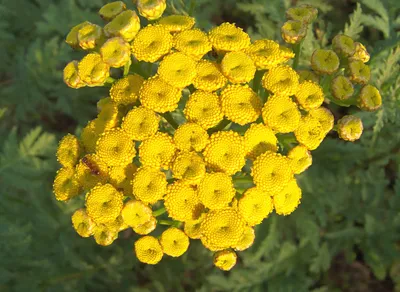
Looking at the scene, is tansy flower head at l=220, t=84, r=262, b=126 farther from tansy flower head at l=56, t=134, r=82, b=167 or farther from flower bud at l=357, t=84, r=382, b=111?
tansy flower head at l=56, t=134, r=82, b=167

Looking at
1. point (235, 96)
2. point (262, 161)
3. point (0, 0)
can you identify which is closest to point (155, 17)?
point (235, 96)

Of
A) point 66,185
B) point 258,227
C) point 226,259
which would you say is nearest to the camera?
point 226,259

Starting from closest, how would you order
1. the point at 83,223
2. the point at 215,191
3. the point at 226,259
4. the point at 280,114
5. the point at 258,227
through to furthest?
the point at 215,191 → the point at 280,114 → the point at 226,259 → the point at 83,223 → the point at 258,227

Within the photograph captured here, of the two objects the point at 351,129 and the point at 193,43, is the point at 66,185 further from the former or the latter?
the point at 351,129

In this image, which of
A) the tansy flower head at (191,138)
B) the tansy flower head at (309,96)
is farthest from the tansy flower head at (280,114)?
the tansy flower head at (191,138)

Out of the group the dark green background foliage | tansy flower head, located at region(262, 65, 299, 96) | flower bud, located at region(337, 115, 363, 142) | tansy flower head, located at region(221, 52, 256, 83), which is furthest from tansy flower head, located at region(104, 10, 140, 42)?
flower bud, located at region(337, 115, 363, 142)

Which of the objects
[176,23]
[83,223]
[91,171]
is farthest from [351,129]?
[83,223]

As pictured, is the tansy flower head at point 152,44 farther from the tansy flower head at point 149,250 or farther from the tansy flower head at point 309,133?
the tansy flower head at point 149,250
